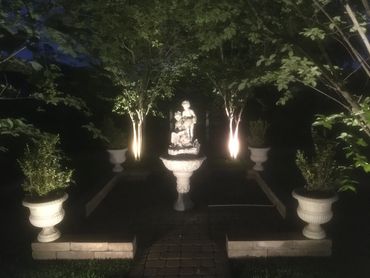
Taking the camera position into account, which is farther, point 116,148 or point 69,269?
point 116,148

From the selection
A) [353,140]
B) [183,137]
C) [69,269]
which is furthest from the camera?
[183,137]

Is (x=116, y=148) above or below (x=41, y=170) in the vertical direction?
below

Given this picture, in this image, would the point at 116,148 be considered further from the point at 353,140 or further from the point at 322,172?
the point at 353,140

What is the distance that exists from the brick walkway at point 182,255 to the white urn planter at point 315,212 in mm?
1631

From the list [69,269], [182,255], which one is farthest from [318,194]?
[69,269]

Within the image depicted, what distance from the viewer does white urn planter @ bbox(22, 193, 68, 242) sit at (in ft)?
21.0

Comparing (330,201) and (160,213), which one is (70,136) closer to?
(160,213)

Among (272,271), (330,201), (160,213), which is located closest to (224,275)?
(272,271)

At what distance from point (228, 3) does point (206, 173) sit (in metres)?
7.45

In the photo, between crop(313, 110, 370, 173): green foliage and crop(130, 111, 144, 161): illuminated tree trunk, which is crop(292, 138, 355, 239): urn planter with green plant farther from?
crop(130, 111, 144, 161): illuminated tree trunk

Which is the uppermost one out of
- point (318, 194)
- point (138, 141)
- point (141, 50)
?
point (141, 50)

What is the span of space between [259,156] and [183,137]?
14.0ft

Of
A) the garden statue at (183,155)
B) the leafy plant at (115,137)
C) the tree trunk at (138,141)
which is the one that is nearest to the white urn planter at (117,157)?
the leafy plant at (115,137)

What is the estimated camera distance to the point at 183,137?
8.71 metres
